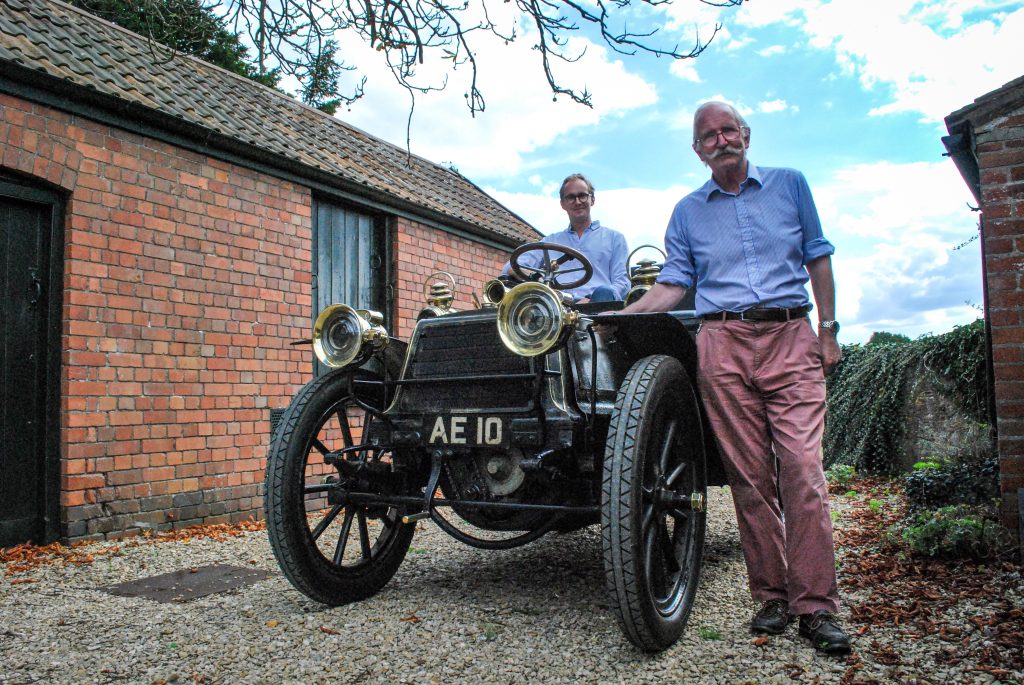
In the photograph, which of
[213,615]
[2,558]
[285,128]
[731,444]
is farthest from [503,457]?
[285,128]

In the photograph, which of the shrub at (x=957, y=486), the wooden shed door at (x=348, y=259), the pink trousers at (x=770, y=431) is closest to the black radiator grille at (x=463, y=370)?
the pink trousers at (x=770, y=431)

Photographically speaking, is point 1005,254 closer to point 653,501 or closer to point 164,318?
point 653,501

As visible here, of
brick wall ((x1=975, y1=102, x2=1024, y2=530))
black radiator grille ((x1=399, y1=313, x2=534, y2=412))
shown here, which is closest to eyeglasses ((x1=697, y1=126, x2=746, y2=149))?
black radiator grille ((x1=399, y1=313, x2=534, y2=412))

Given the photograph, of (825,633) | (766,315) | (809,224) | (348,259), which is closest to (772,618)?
(825,633)

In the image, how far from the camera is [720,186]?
3229 mm

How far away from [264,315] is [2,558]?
2.83m

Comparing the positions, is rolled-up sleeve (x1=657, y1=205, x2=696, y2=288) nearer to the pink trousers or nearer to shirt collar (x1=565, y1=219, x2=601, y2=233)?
the pink trousers

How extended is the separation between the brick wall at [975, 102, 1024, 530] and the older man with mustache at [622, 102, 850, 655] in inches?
69.8

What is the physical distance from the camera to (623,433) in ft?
8.66

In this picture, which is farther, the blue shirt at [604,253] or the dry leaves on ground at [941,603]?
the blue shirt at [604,253]

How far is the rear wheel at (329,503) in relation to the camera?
10.4ft

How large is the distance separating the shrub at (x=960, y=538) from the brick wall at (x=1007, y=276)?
0.17 m

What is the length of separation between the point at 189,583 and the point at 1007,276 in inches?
190

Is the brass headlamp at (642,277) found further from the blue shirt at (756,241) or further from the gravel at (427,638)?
the gravel at (427,638)
